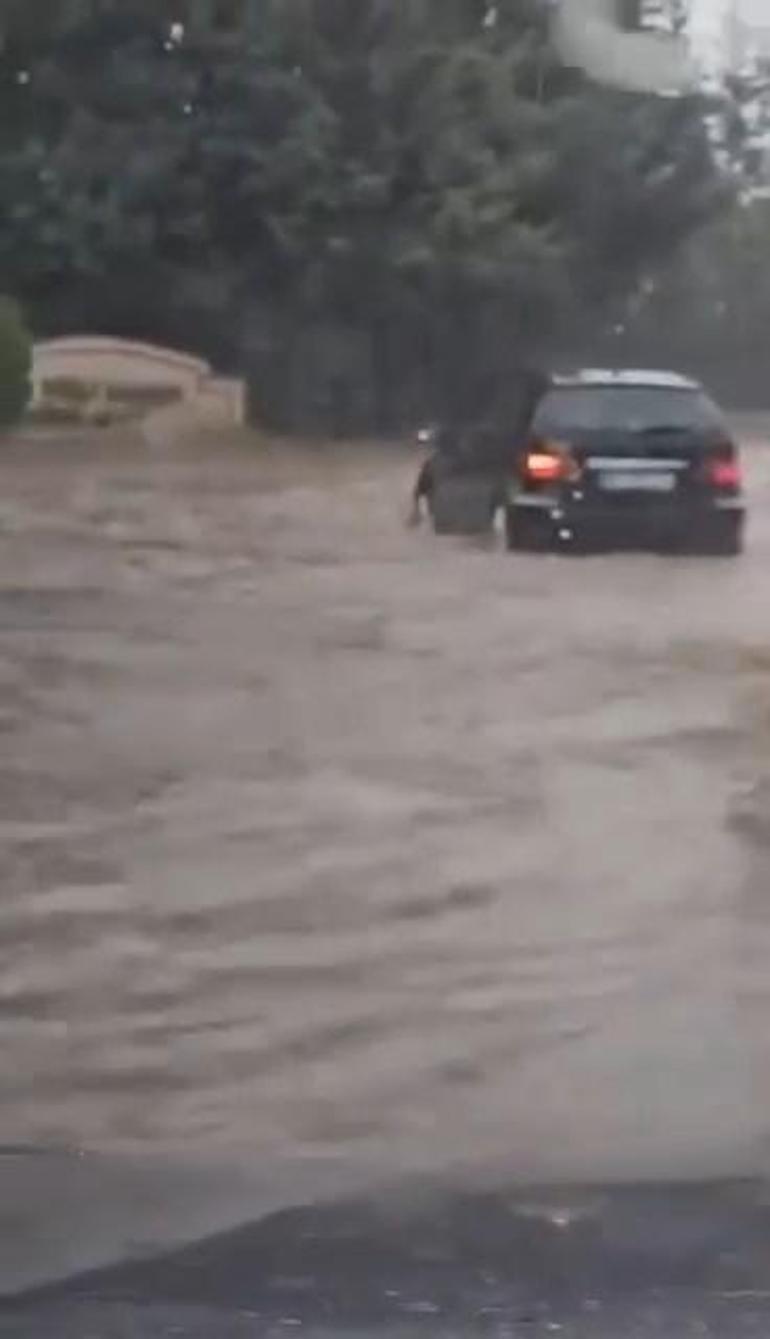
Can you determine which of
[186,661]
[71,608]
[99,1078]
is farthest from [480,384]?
[99,1078]

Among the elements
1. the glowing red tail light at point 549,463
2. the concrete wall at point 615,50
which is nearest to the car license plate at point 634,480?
the glowing red tail light at point 549,463

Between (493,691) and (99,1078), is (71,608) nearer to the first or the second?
(493,691)

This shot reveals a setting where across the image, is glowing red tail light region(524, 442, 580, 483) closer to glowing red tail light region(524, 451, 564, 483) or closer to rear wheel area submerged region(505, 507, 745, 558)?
glowing red tail light region(524, 451, 564, 483)

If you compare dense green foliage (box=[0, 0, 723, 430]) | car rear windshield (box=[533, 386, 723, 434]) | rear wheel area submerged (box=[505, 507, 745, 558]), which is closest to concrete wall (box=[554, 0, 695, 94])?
dense green foliage (box=[0, 0, 723, 430])

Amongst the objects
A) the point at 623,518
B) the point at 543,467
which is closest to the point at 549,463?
the point at 543,467

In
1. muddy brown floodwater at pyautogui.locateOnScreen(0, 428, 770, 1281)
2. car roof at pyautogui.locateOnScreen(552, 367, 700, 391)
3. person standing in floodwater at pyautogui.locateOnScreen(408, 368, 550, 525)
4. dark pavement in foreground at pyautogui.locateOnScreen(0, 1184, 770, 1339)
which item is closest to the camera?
dark pavement in foreground at pyautogui.locateOnScreen(0, 1184, 770, 1339)

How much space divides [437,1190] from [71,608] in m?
15.3

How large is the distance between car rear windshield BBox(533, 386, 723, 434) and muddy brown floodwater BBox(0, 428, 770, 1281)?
5.86 ft

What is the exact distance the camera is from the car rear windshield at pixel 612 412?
24.0 m

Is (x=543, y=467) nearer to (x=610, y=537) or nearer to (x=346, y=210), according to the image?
(x=610, y=537)

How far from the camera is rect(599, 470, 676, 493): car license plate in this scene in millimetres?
24125

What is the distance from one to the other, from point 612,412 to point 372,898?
43.8ft

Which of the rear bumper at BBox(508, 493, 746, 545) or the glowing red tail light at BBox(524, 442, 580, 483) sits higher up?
the glowing red tail light at BBox(524, 442, 580, 483)

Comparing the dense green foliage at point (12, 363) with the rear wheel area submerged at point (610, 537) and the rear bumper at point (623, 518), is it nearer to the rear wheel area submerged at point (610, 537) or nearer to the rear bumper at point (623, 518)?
the rear wheel area submerged at point (610, 537)
